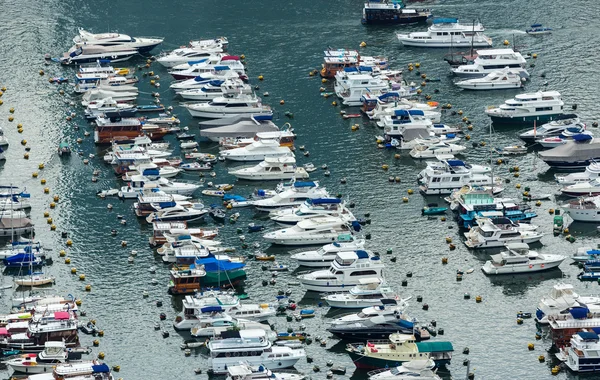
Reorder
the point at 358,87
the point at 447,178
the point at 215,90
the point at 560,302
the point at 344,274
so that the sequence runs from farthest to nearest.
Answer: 1. the point at 215,90
2. the point at 358,87
3. the point at 447,178
4. the point at 344,274
5. the point at 560,302

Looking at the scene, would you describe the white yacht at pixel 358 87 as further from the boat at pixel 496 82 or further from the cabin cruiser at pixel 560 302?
the cabin cruiser at pixel 560 302

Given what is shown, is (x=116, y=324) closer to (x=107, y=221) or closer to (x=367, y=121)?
(x=107, y=221)

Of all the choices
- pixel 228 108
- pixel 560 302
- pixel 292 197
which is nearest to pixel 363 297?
pixel 560 302

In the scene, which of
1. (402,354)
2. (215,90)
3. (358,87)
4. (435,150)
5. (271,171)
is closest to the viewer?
(402,354)

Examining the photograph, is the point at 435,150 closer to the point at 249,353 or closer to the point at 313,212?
the point at 313,212

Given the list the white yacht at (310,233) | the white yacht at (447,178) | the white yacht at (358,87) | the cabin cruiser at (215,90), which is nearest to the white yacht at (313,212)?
the white yacht at (310,233)

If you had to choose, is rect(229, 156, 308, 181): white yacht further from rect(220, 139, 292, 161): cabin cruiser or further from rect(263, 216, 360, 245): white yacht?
rect(263, 216, 360, 245): white yacht

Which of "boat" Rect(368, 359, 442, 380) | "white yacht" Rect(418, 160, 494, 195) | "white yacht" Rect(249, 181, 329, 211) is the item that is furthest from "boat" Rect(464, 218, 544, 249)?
"boat" Rect(368, 359, 442, 380)
